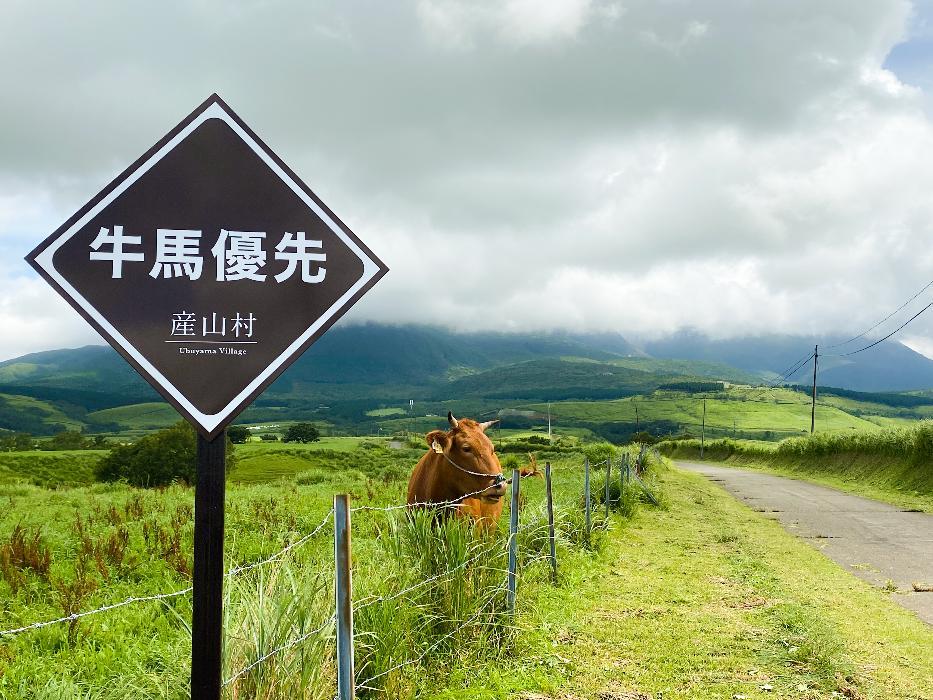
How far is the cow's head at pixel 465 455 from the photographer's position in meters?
7.49

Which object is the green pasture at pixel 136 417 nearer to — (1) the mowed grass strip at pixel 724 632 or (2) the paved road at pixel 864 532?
(2) the paved road at pixel 864 532

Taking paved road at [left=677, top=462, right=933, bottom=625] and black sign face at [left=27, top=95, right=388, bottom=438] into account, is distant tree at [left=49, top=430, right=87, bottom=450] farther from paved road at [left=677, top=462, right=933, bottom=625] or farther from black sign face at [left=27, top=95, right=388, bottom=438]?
black sign face at [left=27, top=95, right=388, bottom=438]

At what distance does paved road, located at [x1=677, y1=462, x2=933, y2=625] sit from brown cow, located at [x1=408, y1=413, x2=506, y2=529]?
4.96 metres

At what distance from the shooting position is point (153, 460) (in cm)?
3091

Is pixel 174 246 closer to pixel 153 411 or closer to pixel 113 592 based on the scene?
pixel 113 592

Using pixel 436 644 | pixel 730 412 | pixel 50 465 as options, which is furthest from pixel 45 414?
pixel 436 644

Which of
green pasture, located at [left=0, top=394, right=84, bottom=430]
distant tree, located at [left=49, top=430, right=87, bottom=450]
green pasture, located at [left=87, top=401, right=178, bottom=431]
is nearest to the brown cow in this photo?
distant tree, located at [left=49, top=430, right=87, bottom=450]

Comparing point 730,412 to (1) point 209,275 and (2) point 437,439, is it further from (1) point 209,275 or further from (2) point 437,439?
(1) point 209,275

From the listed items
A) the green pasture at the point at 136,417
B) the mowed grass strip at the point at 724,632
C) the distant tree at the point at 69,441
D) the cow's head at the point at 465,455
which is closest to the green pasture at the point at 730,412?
the distant tree at the point at 69,441

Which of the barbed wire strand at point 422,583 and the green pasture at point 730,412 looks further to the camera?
the green pasture at point 730,412

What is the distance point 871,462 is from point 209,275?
86.3 ft

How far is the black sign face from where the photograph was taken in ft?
8.27

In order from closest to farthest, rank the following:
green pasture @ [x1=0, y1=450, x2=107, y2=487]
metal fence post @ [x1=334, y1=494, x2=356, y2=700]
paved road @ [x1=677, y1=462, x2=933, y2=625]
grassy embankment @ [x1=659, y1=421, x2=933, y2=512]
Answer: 1. metal fence post @ [x1=334, y1=494, x2=356, y2=700]
2. paved road @ [x1=677, y1=462, x2=933, y2=625]
3. grassy embankment @ [x1=659, y1=421, x2=933, y2=512]
4. green pasture @ [x1=0, y1=450, x2=107, y2=487]

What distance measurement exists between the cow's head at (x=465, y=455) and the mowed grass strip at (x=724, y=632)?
1507 mm
